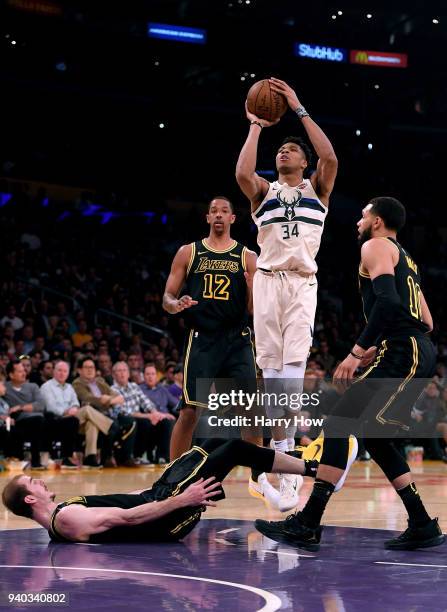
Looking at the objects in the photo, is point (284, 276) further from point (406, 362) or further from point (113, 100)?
point (113, 100)

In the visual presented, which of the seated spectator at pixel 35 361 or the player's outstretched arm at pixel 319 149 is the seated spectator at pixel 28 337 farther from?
the player's outstretched arm at pixel 319 149

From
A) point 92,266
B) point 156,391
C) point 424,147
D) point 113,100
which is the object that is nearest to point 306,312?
point 156,391

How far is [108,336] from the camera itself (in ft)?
53.8

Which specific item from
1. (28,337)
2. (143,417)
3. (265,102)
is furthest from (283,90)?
(28,337)

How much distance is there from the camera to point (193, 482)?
526 centimetres

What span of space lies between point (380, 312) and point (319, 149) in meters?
1.57

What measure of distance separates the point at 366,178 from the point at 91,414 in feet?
56.8

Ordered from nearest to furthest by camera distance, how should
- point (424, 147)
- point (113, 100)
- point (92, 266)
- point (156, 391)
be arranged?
point (156, 391) < point (92, 266) < point (113, 100) < point (424, 147)

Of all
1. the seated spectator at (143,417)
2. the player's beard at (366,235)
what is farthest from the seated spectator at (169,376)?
the player's beard at (366,235)

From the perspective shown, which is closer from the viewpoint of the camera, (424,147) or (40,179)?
(40,179)

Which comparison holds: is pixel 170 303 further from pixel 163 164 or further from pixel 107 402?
pixel 163 164

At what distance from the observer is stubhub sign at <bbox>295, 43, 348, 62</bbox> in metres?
24.6

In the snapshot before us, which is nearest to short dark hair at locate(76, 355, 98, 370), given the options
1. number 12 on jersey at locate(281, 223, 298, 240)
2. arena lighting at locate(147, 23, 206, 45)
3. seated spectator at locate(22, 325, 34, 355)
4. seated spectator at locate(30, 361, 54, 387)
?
seated spectator at locate(30, 361, 54, 387)

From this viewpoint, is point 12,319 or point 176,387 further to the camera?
point 12,319
